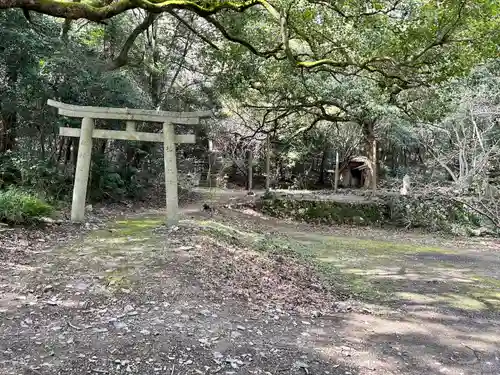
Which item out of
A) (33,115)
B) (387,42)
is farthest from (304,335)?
(33,115)

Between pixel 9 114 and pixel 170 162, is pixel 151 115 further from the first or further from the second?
pixel 9 114

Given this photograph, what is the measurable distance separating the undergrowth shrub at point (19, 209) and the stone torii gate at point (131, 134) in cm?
71

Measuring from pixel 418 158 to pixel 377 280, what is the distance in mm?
19451

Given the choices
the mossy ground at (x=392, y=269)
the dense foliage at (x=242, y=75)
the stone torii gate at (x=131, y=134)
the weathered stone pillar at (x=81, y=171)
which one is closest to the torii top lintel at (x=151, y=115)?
the stone torii gate at (x=131, y=134)

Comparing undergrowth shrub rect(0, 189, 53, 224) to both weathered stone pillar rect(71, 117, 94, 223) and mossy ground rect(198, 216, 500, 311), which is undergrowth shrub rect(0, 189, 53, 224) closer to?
weathered stone pillar rect(71, 117, 94, 223)

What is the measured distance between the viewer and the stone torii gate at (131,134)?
7707mm

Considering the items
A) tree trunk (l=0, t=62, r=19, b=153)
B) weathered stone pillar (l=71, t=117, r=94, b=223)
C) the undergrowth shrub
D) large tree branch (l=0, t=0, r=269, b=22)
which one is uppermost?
large tree branch (l=0, t=0, r=269, b=22)

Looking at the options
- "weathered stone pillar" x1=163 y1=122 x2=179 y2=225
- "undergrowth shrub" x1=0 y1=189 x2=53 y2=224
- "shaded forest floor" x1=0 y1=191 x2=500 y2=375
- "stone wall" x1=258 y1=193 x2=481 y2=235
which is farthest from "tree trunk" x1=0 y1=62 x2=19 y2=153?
"stone wall" x1=258 y1=193 x2=481 y2=235

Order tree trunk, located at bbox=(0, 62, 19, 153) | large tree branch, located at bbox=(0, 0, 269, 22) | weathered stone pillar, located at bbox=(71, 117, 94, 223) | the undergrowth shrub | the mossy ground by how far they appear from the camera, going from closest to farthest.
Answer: large tree branch, located at bbox=(0, 0, 269, 22)
the mossy ground
the undergrowth shrub
weathered stone pillar, located at bbox=(71, 117, 94, 223)
tree trunk, located at bbox=(0, 62, 19, 153)

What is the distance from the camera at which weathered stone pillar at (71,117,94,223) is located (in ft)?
25.7

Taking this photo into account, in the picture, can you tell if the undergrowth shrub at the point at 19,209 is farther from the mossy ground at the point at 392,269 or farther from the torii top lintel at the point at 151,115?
the mossy ground at the point at 392,269

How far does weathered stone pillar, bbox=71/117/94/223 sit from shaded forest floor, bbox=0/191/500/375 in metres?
0.44

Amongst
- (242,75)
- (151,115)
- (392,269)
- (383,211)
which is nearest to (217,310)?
(151,115)

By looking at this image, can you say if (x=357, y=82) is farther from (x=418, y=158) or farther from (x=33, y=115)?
(x=418, y=158)
